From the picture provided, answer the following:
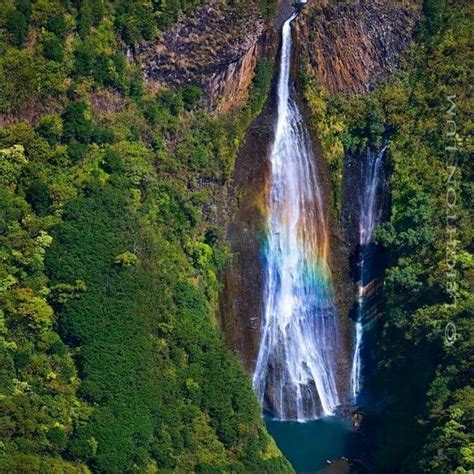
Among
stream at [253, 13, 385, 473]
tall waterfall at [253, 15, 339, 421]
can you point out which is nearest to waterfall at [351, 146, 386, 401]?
stream at [253, 13, 385, 473]

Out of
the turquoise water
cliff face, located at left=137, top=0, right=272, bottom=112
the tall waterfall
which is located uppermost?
cliff face, located at left=137, top=0, right=272, bottom=112

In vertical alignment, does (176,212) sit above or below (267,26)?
below

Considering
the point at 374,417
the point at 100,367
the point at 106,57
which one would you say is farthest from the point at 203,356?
the point at 106,57

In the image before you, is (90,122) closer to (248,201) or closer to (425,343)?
(248,201)

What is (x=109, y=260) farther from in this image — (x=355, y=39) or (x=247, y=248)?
(x=355, y=39)

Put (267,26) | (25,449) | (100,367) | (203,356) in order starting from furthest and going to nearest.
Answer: (267,26) < (203,356) < (100,367) < (25,449)

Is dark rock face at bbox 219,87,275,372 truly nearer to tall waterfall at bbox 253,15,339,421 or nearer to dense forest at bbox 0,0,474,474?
tall waterfall at bbox 253,15,339,421
